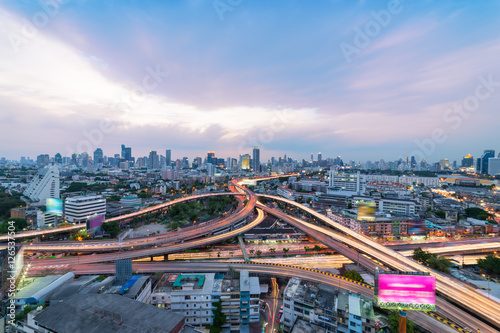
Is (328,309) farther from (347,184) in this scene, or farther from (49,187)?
(49,187)

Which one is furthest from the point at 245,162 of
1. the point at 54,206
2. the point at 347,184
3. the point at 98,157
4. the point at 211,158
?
the point at 54,206

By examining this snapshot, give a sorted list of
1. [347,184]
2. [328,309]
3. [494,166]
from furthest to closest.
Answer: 1. [494,166]
2. [347,184]
3. [328,309]

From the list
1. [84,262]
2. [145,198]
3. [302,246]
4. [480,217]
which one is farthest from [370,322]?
[145,198]

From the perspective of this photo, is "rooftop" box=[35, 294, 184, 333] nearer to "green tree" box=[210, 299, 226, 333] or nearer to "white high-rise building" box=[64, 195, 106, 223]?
"green tree" box=[210, 299, 226, 333]

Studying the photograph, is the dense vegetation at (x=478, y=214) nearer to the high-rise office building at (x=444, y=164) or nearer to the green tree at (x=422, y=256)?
the green tree at (x=422, y=256)

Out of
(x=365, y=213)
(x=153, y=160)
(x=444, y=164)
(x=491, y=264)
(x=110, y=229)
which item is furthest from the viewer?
(x=153, y=160)

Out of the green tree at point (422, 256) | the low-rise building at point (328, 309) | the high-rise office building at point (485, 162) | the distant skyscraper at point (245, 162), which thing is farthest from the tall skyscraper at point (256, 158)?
the low-rise building at point (328, 309)

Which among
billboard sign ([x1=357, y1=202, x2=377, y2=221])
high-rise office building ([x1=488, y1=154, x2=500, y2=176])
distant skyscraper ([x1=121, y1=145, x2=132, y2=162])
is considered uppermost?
distant skyscraper ([x1=121, y1=145, x2=132, y2=162])

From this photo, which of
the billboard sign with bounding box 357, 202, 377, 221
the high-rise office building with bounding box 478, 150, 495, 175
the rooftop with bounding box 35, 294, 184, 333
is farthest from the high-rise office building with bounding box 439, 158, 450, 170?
the rooftop with bounding box 35, 294, 184, 333

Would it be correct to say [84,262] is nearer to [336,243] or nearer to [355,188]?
[336,243]
